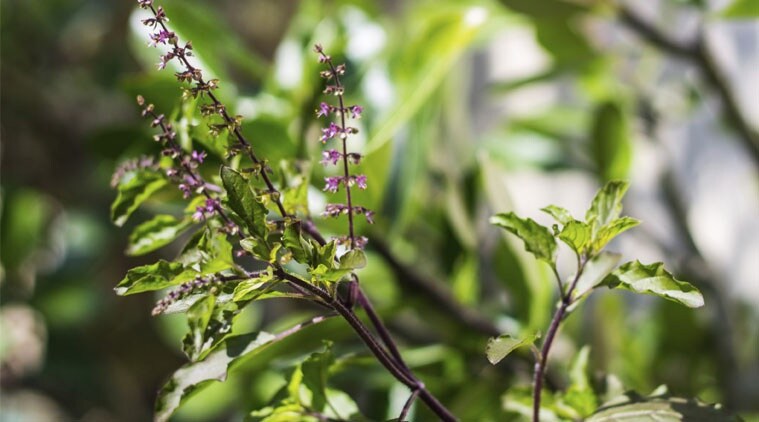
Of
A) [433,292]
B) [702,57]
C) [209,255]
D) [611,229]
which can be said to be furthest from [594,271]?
[702,57]

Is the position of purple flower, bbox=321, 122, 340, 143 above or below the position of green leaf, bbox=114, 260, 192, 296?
above

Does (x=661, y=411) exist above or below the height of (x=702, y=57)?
below

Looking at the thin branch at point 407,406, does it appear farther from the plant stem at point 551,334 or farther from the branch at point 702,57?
the branch at point 702,57

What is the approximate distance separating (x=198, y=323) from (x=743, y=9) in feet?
1.32

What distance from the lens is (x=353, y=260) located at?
9.1 inches

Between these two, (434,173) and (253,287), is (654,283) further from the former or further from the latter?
(434,173)

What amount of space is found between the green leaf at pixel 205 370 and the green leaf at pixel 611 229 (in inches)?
3.5

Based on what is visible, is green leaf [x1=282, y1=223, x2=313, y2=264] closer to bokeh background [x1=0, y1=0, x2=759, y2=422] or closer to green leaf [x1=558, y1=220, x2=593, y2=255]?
green leaf [x1=558, y1=220, x2=593, y2=255]

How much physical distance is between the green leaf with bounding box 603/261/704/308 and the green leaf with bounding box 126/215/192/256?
0.15m

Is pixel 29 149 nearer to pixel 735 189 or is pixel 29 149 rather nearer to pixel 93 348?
pixel 93 348

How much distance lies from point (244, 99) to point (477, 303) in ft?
0.70

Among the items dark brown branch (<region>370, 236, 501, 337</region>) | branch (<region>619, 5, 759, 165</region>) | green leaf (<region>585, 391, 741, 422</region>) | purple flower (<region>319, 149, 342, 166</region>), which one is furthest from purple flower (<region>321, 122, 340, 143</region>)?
branch (<region>619, 5, 759, 165</region>)

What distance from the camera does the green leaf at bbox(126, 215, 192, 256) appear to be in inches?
11.6

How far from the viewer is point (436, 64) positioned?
19.0 inches
